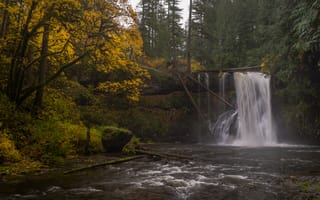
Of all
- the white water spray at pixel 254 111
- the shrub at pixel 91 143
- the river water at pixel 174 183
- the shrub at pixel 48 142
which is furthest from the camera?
the white water spray at pixel 254 111

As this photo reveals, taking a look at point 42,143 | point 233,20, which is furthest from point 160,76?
point 42,143

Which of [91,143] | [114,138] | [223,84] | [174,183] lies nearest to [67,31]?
[91,143]

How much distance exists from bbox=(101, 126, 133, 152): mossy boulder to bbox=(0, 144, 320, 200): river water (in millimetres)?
3747

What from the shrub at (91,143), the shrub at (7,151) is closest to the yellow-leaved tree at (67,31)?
the shrub at (7,151)

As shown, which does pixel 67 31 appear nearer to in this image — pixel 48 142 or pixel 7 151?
pixel 48 142

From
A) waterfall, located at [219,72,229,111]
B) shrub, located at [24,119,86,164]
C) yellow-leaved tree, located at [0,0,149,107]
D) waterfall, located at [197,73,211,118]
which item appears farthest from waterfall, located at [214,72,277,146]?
shrub, located at [24,119,86,164]

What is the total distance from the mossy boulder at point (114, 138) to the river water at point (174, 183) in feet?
12.3

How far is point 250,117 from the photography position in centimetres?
2409

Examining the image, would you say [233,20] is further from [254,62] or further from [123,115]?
[123,115]

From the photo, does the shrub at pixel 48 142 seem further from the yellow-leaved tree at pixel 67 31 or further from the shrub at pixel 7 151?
the yellow-leaved tree at pixel 67 31

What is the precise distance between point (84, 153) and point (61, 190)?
6.67 meters

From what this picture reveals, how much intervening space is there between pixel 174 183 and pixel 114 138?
6.99 meters

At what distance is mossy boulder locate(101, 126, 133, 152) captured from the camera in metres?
14.4

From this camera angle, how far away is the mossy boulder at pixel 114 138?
14.4 meters
